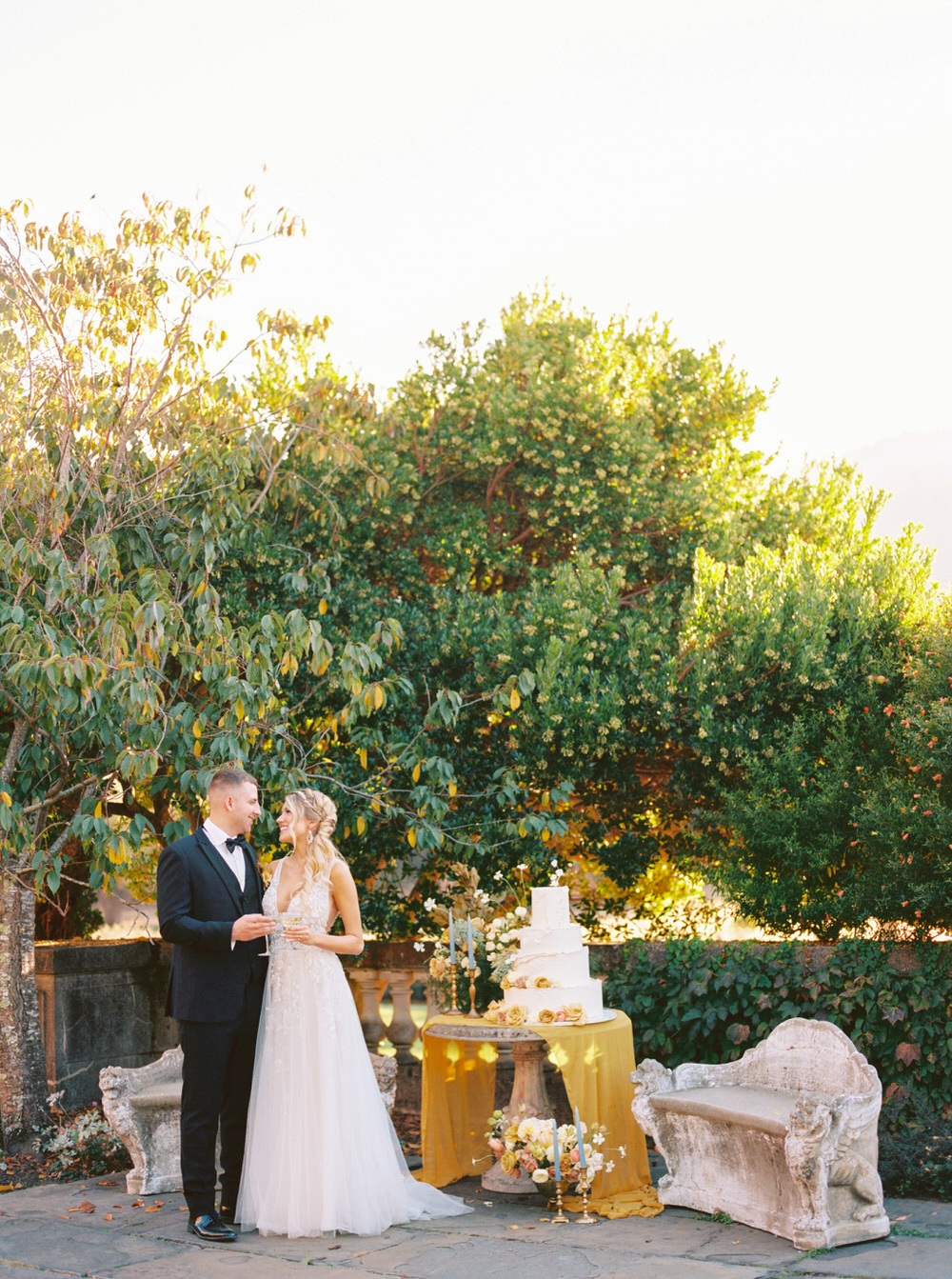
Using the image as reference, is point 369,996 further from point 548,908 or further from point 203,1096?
point 203,1096

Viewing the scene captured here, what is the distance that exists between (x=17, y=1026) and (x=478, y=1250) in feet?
12.0

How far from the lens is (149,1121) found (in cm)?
673

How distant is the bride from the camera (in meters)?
5.78

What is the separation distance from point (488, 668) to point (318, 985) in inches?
144

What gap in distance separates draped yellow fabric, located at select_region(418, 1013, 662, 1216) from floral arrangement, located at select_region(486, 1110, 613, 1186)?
13 centimetres

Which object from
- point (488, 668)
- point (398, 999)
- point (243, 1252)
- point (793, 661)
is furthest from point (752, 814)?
point (243, 1252)

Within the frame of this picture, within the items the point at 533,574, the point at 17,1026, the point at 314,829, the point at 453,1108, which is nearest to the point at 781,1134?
the point at 453,1108

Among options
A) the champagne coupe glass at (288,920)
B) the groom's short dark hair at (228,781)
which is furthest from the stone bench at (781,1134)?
the groom's short dark hair at (228,781)

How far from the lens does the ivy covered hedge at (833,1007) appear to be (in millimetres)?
6688

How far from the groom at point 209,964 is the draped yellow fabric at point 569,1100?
1326 millimetres

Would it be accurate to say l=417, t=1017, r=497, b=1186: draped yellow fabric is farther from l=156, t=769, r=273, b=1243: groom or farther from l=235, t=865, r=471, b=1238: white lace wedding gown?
l=156, t=769, r=273, b=1243: groom

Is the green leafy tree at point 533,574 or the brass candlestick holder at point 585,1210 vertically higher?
the green leafy tree at point 533,574

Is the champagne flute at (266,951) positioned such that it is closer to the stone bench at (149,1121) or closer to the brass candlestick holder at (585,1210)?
the stone bench at (149,1121)

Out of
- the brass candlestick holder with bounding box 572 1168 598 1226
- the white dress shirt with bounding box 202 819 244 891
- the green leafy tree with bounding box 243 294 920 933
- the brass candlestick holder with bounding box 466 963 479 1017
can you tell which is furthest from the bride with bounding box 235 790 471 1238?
the green leafy tree with bounding box 243 294 920 933
